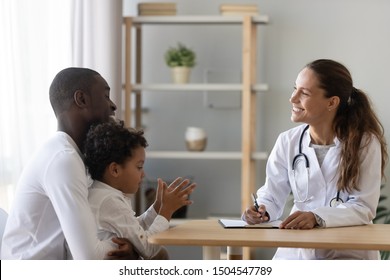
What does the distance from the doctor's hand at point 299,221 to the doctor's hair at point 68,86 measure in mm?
673

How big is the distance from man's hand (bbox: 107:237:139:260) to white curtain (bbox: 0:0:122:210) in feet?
2.69

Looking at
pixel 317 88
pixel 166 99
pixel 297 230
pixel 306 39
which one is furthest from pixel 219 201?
pixel 297 230

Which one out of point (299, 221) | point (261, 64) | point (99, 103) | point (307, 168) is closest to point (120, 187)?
point (99, 103)

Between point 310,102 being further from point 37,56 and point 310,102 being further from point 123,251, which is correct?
point 37,56

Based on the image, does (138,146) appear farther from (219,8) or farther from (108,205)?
(219,8)

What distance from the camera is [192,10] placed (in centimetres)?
468

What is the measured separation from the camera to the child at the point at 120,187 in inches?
79.7

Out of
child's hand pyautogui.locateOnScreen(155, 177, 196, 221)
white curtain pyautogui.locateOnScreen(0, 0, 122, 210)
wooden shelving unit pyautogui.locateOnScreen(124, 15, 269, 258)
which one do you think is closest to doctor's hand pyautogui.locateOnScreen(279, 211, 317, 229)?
child's hand pyautogui.locateOnScreen(155, 177, 196, 221)

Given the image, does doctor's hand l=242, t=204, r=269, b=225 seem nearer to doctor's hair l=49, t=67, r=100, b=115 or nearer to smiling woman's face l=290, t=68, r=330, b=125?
smiling woman's face l=290, t=68, r=330, b=125

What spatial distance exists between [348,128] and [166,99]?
2.39m

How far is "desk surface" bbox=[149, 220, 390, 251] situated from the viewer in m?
1.89

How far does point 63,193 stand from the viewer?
1888mm

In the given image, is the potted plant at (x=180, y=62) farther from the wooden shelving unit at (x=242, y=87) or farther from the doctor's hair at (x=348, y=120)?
the doctor's hair at (x=348, y=120)

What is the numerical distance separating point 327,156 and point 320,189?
11cm
